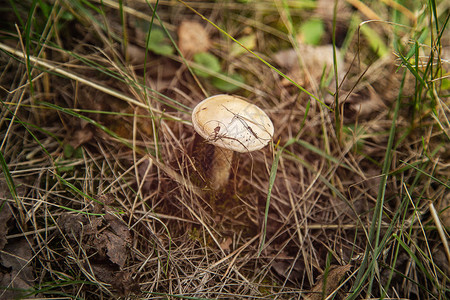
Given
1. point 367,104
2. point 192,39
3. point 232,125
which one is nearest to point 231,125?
point 232,125

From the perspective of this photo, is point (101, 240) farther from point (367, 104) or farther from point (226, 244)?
point (367, 104)

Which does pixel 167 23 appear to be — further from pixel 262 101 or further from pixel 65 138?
pixel 65 138

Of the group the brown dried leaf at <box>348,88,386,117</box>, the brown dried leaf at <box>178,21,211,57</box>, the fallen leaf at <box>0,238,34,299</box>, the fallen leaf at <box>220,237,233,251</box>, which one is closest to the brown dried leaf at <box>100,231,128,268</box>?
the fallen leaf at <box>0,238,34,299</box>

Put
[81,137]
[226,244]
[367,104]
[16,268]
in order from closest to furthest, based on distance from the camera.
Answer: [16,268], [226,244], [81,137], [367,104]

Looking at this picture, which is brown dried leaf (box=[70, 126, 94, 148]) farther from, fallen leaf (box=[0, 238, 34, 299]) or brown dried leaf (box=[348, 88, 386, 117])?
brown dried leaf (box=[348, 88, 386, 117])

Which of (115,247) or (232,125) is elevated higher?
(232,125)

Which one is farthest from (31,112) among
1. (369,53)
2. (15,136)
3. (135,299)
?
(369,53)

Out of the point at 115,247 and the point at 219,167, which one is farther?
the point at 219,167
